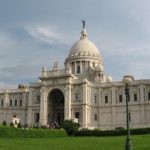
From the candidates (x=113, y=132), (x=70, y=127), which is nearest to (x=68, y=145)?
(x=113, y=132)

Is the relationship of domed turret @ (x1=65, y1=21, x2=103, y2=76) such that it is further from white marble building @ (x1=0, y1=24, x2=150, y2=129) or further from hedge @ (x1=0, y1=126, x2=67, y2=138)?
hedge @ (x1=0, y1=126, x2=67, y2=138)

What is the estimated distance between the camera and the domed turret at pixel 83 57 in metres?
91.0

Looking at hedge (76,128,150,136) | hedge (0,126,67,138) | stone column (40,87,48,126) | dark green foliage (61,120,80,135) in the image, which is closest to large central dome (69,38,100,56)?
stone column (40,87,48,126)

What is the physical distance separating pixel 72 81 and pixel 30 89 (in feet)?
35.2

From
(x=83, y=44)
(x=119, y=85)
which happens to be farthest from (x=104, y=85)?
(x=83, y=44)

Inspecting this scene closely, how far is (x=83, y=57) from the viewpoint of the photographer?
301 feet

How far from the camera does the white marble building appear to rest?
2889 inches

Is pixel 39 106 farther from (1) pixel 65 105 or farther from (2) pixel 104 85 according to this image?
(2) pixel 104 85

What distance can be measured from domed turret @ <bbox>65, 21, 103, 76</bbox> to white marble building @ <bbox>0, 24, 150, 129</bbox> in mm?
5729

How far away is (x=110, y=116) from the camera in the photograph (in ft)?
248

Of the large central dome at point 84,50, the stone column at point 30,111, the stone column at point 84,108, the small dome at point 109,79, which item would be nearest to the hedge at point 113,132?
the stone column at point 84,108

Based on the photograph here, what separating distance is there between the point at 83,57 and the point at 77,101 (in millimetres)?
19331

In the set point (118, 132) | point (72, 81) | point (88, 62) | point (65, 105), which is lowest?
point (118, 132)

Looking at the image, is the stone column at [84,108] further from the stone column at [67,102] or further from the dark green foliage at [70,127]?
the dark green foliage at [70,127]
